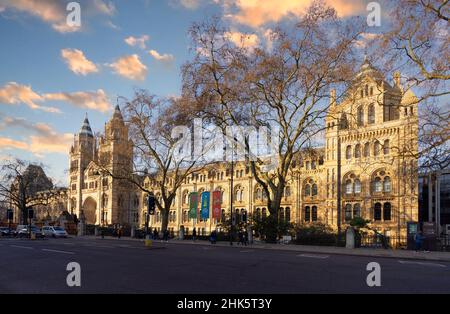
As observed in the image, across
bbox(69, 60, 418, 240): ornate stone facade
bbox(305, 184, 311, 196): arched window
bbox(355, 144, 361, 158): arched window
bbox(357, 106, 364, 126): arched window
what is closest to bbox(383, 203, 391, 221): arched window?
bbox(69, 60, 418, 240): ornate stone facade

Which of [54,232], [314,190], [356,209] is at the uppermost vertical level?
[314,190]

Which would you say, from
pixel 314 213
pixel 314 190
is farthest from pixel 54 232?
pixel 314 190

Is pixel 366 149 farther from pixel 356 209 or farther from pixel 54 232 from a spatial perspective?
pixel 54 232

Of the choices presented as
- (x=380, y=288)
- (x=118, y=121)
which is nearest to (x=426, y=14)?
(x=380, y=288)

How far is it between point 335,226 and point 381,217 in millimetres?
6576

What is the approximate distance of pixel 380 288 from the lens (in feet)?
37.6

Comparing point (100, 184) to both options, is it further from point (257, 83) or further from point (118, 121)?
point (257, 83)

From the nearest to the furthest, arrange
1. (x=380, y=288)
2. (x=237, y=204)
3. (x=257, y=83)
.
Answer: (x=380, y=288) → (x=257, y=83) → (x=237, y=204)

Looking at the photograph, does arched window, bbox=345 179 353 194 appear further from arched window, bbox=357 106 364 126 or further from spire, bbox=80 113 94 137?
spire, bbox=80 113 94 137

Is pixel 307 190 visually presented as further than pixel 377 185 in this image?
Yes

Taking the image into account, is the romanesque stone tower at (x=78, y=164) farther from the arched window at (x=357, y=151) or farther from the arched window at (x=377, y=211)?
the arched window at (x=377, y=211)

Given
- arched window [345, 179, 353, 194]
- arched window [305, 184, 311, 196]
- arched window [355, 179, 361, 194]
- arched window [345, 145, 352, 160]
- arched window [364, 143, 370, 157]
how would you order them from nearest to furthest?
arched window [364, 143, 370, 157]
arched window [355, 179, 361, 194]
arched window [345, 179, 353, 194]
arched window [345, 145, 352, 160]
arched window [305, 184, 311, 196]

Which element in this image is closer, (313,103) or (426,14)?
(426,14)

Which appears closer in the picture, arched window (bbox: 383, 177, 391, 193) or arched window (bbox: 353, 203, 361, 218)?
arched window (bbox: 383, 177, 391, 193)
